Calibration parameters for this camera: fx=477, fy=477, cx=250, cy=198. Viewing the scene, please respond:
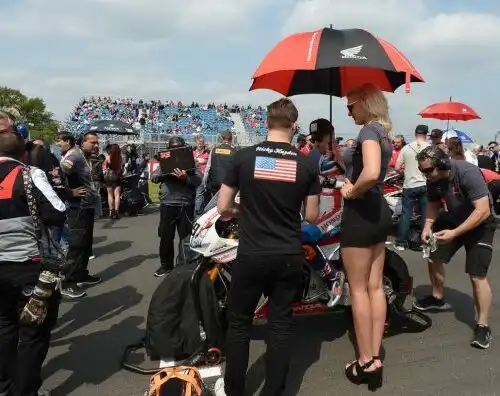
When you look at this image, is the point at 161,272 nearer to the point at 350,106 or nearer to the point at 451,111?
the point at 350,106

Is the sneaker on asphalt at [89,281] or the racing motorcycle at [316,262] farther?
the sneaker on asphalt at [89,281]

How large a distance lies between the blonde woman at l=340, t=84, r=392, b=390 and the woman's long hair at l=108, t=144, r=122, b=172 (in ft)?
29.0

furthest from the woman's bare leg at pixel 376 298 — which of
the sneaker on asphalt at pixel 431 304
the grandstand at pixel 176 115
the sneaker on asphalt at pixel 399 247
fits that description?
the grandstand at pixel 176 115

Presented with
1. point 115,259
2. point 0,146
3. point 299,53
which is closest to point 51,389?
point 0,146

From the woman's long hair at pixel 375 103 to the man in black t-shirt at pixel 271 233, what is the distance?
0.67 meters

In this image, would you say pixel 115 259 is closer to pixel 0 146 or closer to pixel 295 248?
pixel 0 146

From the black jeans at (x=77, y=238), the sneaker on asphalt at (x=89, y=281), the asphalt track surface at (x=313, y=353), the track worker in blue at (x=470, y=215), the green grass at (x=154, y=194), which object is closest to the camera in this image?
the asphalt track surface at (x=313, y=353)

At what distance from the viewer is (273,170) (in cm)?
272

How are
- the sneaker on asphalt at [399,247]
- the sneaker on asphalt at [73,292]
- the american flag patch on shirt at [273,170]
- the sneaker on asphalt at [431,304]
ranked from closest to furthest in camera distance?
the american flag patch on shirt at [273,170]
the sneaker on asphalt at [431,304]
the sneaker on asphalt at [73,292]
the sneaker on asphalt at [399,247]

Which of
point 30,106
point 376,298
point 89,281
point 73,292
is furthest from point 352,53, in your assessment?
point 30,106

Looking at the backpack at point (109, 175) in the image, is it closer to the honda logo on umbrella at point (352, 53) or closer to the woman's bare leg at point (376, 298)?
the honda logo on umbrella at point (352, 53)

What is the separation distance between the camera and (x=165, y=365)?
3582mm

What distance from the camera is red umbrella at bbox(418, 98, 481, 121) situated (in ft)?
35.5

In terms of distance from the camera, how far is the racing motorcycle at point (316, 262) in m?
3.61
